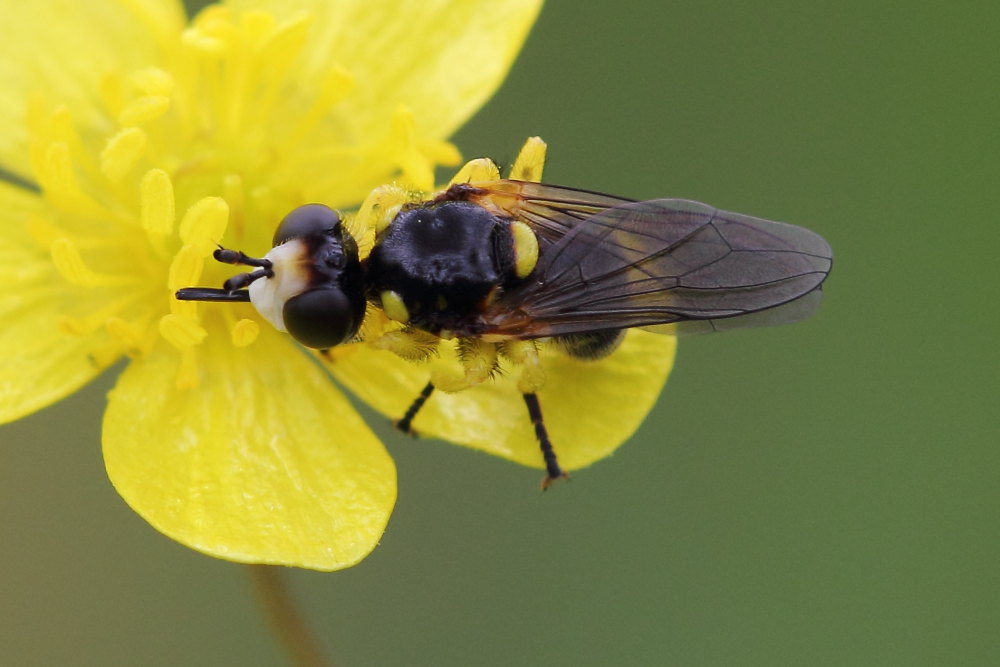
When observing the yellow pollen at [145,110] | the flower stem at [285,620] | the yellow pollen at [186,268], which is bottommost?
the flower stem at [285,620]

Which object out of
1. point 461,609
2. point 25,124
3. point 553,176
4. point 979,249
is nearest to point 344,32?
point 25,124

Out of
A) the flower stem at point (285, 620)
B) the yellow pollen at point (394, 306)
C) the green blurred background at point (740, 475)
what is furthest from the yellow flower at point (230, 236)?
the green blurred background at point (740, 475)

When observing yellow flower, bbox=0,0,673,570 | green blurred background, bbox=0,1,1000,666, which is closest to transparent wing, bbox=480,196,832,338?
yellow flower, bbox=0,0,673,570

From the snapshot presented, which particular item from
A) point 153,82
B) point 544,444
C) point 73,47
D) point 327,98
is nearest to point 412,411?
point 544,444

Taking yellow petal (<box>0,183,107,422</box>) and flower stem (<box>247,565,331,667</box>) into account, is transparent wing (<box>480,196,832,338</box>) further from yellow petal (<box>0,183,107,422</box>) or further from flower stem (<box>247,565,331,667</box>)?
yellow petal (<box>0,183,107,422</box>)

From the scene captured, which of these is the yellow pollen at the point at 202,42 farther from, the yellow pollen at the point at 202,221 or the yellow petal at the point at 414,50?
the yellow pollen at the point at 202,221

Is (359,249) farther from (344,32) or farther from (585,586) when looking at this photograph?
(585,586)

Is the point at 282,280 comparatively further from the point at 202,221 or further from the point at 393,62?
the point at 393,62
